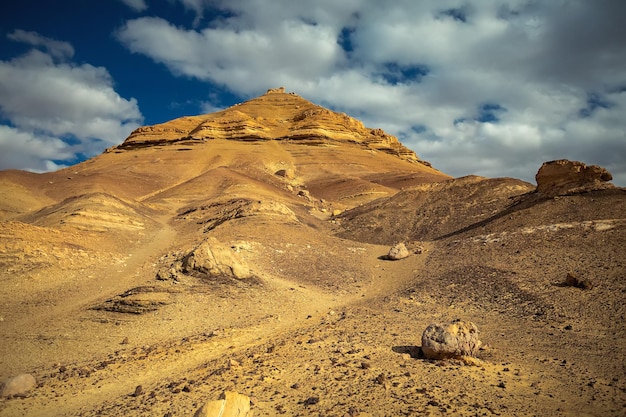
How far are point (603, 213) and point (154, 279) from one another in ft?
59.3

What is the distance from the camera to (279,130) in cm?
7819

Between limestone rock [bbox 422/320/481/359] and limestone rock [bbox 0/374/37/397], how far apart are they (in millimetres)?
7472

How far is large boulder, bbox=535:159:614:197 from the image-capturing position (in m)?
19.3

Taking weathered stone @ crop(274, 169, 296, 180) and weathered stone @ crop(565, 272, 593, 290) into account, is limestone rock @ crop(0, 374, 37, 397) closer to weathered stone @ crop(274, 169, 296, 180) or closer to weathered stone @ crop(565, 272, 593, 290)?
weathered stone @ crop(565, 272, 593, 290)

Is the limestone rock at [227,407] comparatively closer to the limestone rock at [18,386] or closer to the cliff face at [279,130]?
the limestone rock at [18,386]

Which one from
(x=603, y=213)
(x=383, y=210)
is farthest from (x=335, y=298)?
(x=383, y=210)

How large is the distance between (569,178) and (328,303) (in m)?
15.9

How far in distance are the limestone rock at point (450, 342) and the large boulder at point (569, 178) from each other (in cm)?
1565

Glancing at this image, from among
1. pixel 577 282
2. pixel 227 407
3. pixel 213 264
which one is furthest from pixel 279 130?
pixel 227 407

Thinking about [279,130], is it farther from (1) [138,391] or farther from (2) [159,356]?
(1) [138,391]

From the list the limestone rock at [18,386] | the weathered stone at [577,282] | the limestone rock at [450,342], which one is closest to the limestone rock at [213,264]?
the limestone rock at [18,386]

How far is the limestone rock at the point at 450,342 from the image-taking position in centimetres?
711

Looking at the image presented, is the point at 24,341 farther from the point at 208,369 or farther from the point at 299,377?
the point at 299,377

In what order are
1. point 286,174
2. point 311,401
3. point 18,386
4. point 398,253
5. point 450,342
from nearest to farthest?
point 311,401, point 450,342, point 18,386, point 398,253, point 286,174
